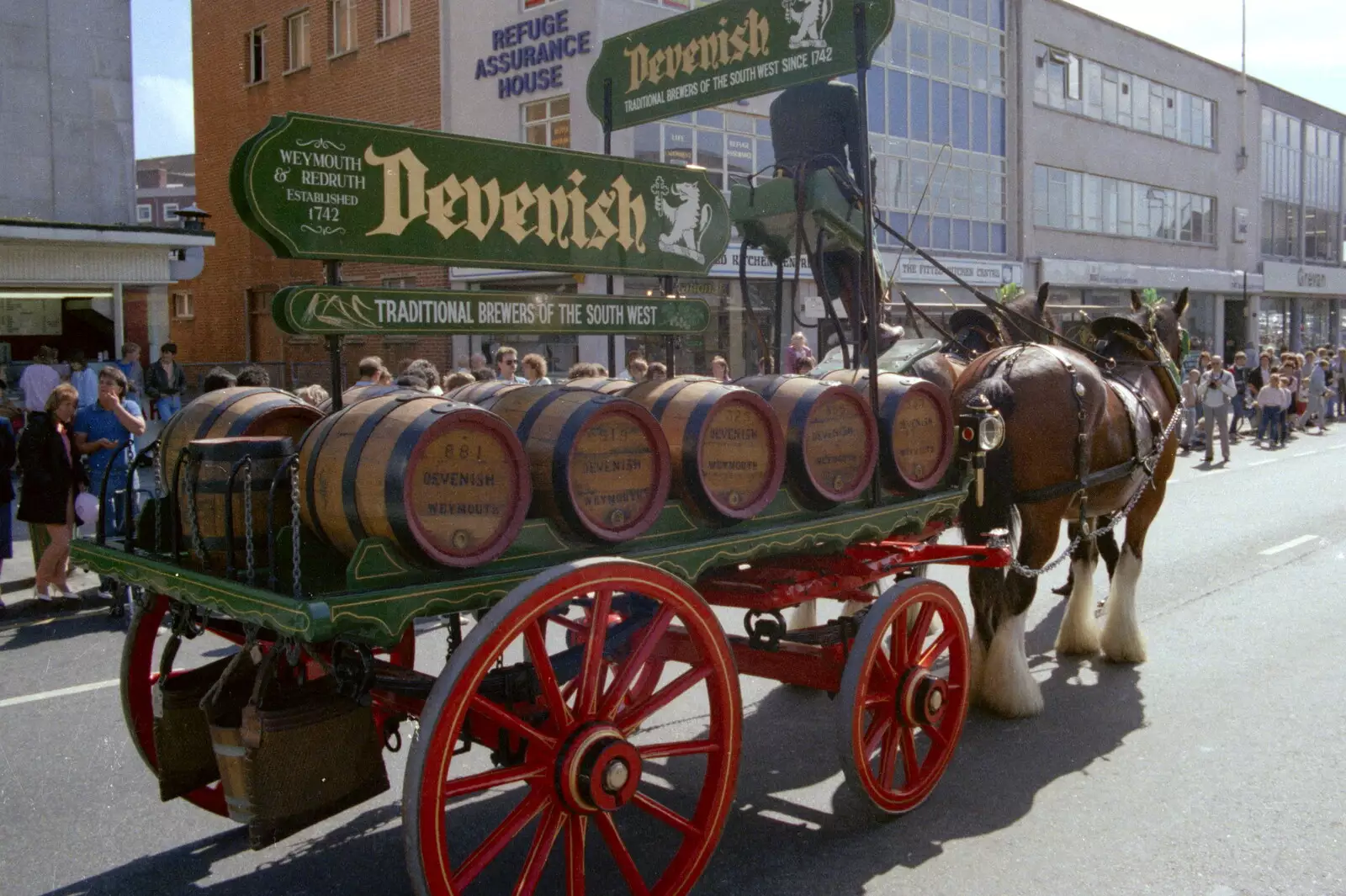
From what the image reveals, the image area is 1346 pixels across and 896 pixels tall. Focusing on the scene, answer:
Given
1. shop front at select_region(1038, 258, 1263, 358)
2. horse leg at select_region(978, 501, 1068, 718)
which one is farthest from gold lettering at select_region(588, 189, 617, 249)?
shop front at select_region(1038, 258, 1263, 358)

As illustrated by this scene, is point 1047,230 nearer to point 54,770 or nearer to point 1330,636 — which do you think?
point 1330,636

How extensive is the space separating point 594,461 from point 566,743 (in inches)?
32.2

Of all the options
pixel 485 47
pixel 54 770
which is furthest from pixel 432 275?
pixel 54 770

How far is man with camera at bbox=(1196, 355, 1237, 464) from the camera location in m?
18.3

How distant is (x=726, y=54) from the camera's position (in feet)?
15.9

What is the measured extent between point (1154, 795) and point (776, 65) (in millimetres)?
3294

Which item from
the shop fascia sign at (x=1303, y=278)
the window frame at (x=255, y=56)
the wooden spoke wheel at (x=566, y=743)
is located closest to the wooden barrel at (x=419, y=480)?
the wooden spoke wheel at (x=566, y=743)

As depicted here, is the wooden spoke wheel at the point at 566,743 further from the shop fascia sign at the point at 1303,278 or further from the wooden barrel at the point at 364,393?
the shop fascia sign at the point at 1303,278

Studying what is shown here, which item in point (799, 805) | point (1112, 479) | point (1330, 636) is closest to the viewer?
point (799, 805)

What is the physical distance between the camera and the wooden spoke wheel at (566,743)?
Result: 9.31 ft

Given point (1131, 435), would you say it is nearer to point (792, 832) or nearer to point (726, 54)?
point (726, 54)

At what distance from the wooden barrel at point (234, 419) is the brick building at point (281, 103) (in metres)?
16.0

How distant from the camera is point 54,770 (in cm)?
491

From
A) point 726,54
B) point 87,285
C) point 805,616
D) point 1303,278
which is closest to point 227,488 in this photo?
point 726,54
